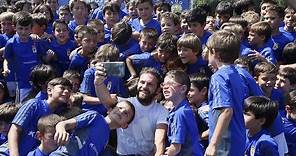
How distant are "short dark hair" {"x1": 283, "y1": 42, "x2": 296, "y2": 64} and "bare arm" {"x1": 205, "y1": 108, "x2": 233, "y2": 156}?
255 centimetres

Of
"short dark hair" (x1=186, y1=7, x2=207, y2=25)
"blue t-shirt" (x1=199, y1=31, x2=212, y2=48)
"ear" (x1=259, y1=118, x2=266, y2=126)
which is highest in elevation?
"short dark hair" (x1=186, y1=7, x2=207, y2=25)

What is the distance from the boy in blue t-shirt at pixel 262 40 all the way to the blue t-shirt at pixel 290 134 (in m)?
1.09

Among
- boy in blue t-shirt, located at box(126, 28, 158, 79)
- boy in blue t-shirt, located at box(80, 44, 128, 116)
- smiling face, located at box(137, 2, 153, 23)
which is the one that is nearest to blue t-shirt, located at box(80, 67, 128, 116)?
boy in blue t-shirt, located at box(80, 44, 128, 116)

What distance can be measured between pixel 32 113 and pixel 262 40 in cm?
281

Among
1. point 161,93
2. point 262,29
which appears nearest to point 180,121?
point 161,93

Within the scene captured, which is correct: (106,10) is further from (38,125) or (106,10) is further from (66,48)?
(38,125)

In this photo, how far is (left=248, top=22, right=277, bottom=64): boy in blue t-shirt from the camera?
20.5 feet

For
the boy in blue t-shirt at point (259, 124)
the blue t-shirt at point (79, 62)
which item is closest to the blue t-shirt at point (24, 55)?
the blue t-shirt at point (79, 62)

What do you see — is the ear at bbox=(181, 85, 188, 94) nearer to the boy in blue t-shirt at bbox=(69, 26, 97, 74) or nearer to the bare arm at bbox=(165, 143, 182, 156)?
the bare arm at bbox=(165, 143, 182, 156)

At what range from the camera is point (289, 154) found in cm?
516

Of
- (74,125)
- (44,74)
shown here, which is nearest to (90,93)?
(44,74)

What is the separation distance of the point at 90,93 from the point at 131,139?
1.03 m

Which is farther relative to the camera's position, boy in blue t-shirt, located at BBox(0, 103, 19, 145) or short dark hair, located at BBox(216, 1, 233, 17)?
short dark hair, located at BBox(216, 1, 233, 17)

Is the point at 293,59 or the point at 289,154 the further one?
the point at 293,59
